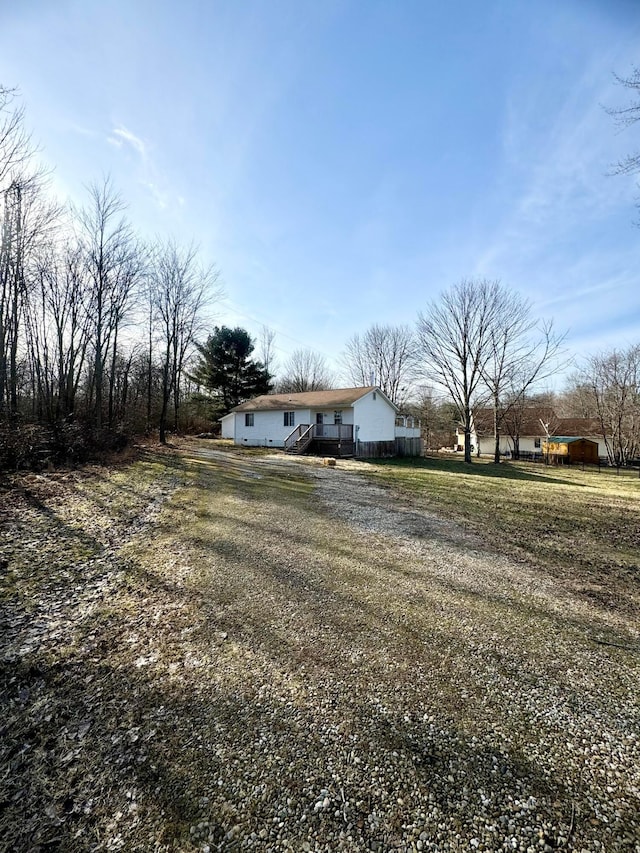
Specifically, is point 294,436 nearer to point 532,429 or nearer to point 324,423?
point 324,423

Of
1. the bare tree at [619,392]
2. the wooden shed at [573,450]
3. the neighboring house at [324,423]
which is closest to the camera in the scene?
the neighboring house at [324,423]

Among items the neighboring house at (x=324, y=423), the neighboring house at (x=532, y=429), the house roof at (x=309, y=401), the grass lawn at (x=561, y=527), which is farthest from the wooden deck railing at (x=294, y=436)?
the neighboring house at (x=532, y=429)

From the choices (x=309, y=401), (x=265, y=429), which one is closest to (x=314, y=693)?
(x=309, y=401)

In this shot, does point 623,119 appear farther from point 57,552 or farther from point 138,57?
point 57,552

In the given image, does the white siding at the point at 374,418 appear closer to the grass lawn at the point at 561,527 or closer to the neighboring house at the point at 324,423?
the neighboring house at the point at 324,423

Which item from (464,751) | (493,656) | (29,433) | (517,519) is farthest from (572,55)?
(29,433)

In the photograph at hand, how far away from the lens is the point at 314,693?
2680 millimetres

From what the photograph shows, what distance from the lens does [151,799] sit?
6.30ft

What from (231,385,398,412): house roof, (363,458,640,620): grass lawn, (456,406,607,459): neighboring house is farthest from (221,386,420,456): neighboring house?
(456,406,607,459): neighboring house

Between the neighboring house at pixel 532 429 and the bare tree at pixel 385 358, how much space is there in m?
8.54

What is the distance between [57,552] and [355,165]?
45.9 ft

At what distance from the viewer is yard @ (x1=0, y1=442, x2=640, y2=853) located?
1.82 metres

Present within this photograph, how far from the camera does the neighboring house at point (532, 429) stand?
112 feet

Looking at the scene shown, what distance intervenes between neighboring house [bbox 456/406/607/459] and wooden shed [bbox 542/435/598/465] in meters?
0.47
